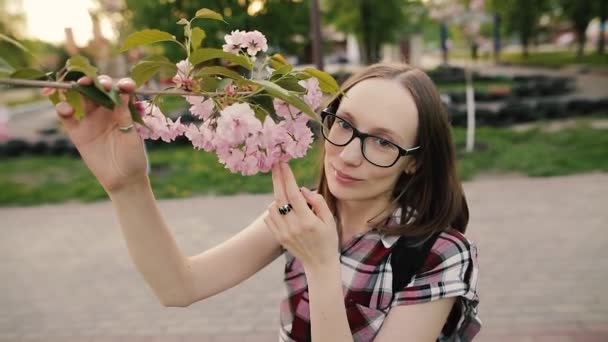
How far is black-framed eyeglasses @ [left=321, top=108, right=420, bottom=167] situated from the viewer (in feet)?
4.44

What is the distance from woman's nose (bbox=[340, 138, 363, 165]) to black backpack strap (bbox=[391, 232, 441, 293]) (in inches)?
10.2

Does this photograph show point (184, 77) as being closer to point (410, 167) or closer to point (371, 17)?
point (410, 167)

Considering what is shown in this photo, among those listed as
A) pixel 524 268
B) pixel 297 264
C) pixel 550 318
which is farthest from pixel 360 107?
pixel 524 268

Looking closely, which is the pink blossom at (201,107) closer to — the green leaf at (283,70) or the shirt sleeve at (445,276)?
the green leaf at (283,70)

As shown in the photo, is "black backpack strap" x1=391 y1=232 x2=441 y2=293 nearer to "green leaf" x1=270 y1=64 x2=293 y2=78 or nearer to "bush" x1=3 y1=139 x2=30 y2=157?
"green leaf" x1=270 y1=64 x2=293 y2=78

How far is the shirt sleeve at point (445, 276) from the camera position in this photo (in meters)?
1.32

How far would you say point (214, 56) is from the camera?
3.23 feet

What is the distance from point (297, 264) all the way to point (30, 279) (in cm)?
406

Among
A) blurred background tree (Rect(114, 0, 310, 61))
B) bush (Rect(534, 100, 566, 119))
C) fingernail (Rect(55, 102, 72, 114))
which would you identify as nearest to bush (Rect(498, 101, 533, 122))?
bush (Rect(534, 100, 566, 119))

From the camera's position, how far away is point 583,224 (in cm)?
492

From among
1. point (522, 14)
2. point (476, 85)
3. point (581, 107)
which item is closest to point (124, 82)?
point (581, 107)

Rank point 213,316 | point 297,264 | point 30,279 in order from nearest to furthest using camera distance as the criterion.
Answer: point 297,264
point 213,316
point 30,279

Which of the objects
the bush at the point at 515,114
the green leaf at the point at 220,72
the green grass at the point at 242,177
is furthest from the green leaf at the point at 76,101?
the bush at the point at 515,114

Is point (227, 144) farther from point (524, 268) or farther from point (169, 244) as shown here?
point (524, 268)
